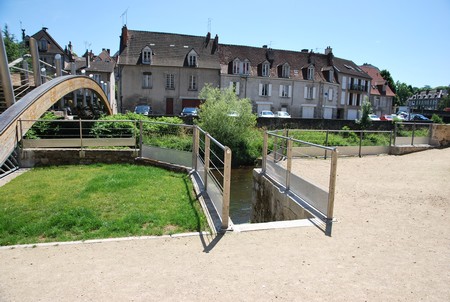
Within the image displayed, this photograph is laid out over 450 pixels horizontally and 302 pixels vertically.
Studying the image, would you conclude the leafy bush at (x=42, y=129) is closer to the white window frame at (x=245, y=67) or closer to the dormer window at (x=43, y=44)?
the white window frame at (x=245, y=67)

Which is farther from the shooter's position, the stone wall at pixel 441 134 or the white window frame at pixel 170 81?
the white window frame at pixel 170 81

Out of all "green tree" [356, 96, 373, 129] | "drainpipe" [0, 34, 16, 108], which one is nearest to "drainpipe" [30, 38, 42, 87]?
"drainpipe" [0, 34, 16, 108]

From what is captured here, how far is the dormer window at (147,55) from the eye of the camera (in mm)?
38531

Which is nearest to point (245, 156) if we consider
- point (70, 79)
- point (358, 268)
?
point (70, 79)

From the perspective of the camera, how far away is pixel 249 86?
4266cm

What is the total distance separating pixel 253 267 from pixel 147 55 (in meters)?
38.3

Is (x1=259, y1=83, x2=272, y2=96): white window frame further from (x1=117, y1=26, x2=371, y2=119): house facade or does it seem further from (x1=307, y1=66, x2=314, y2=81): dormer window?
(x1=307, y1=66, x2=314, y2=81): dormer window

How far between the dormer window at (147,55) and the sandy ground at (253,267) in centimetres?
3667

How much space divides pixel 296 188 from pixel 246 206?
5.85 metres

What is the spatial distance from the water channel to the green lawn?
11.3 ft

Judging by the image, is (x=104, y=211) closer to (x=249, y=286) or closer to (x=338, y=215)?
(x=249, y=286)

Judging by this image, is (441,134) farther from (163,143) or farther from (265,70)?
(265,70)

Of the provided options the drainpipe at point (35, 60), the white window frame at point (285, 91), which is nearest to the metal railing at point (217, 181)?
the drainpipe at point (35, 60)

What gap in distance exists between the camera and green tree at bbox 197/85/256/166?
22203 millimetres
